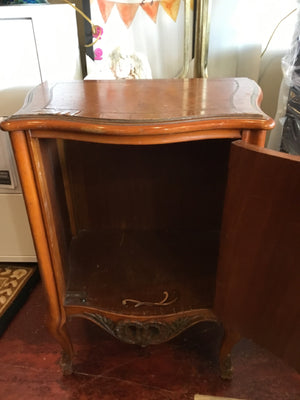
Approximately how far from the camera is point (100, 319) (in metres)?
0.88

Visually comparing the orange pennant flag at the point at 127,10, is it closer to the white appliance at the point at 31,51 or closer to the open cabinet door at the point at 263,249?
the white appliance at the point at 31,51

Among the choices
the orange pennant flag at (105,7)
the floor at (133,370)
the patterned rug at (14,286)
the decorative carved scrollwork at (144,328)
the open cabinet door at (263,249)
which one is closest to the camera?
the open cabinet door at (263,249)

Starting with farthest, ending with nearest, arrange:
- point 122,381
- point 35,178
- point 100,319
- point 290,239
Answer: point 122,381, point 100,319, point 35,178, point 290,239

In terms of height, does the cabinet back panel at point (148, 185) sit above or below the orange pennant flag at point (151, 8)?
below

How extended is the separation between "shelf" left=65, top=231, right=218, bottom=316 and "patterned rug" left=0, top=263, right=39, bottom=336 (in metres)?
0.37

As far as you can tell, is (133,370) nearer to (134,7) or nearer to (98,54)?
(98,54)

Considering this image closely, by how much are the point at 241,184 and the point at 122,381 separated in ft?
2.47

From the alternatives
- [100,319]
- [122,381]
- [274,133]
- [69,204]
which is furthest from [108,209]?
[274,133]

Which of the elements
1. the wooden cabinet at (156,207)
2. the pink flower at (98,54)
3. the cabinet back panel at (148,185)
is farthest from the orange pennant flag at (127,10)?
the cabinet back panel at (148,185)

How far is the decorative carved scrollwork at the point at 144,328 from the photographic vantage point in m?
0.86

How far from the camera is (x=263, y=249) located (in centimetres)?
63

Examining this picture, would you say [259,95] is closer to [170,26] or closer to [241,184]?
[241,184]

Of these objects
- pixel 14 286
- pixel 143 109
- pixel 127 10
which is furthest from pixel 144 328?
pixel 127 10

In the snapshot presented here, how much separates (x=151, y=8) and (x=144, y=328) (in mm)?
1002
